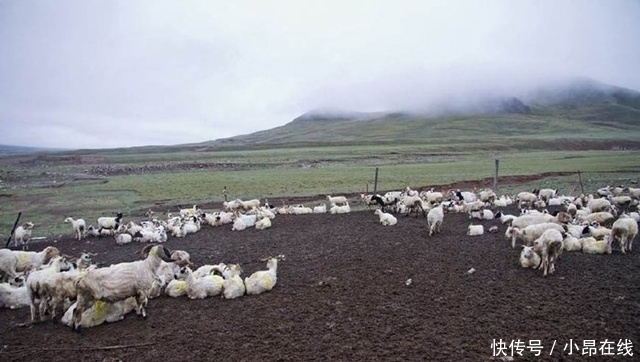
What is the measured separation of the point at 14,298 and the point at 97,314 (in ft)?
11.1

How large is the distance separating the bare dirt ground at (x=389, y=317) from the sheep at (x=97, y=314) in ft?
0.73

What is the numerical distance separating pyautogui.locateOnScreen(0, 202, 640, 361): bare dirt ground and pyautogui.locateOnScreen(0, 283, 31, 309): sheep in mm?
262

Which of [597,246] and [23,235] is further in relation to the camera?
[23,235]

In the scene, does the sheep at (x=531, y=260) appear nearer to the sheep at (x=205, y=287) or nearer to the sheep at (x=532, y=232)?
the sheep at (x=532, y=232)

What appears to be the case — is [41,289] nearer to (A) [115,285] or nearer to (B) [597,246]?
(A) [115,285]

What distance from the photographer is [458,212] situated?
23.0m

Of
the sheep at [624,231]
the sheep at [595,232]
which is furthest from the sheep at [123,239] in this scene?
the sheep at [624,231]

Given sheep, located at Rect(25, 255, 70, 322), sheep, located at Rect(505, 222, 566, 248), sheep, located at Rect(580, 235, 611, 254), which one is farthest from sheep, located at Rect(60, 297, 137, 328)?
sheep, located at Rect(580, 235, 611, 254)

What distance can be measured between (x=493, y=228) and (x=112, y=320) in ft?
45.5

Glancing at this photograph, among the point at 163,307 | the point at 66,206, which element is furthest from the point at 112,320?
the point at 66,206

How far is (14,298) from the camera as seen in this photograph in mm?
11891

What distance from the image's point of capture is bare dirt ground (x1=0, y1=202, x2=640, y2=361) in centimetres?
838

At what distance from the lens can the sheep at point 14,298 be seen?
1188 cm

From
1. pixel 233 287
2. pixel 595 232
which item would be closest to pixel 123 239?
pixel 233 287
